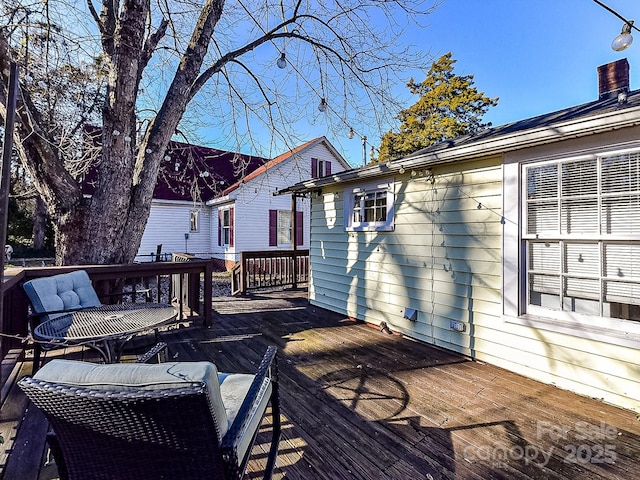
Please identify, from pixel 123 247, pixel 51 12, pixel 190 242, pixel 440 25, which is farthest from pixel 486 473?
pixel 190 242

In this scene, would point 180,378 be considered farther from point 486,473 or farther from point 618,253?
point 618,253

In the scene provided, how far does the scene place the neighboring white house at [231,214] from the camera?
1240cm

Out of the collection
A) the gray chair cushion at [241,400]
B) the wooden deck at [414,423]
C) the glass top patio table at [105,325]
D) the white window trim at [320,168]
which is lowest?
the wooden deck at [414,423]

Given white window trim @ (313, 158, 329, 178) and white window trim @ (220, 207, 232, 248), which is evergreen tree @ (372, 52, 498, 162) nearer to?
white window trim @ (313, 158, 329, 178)

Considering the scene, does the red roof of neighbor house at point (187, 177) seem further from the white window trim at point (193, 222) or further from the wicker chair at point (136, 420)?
the wicker chair at point (136, 420)

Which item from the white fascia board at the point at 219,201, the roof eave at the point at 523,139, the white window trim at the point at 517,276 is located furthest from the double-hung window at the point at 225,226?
the white window trim at the point at 517,276

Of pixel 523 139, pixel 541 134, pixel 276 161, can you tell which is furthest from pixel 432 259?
pixel 276 161

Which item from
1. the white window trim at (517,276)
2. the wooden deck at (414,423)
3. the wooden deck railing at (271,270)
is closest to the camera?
the wooden deck at (414,423)

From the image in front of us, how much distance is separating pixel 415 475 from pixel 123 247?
4854 millimetres

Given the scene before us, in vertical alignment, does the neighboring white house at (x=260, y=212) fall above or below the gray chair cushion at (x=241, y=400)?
above

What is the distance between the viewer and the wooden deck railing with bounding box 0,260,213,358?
10.5 ft

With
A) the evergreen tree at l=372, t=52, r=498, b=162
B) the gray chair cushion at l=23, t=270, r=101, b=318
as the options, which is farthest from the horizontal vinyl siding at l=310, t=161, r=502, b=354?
the evergreen tree at l=372, t=52, r=498, b=162

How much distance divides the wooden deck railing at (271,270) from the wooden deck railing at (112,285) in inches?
79.1

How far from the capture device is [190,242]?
46.2ft
